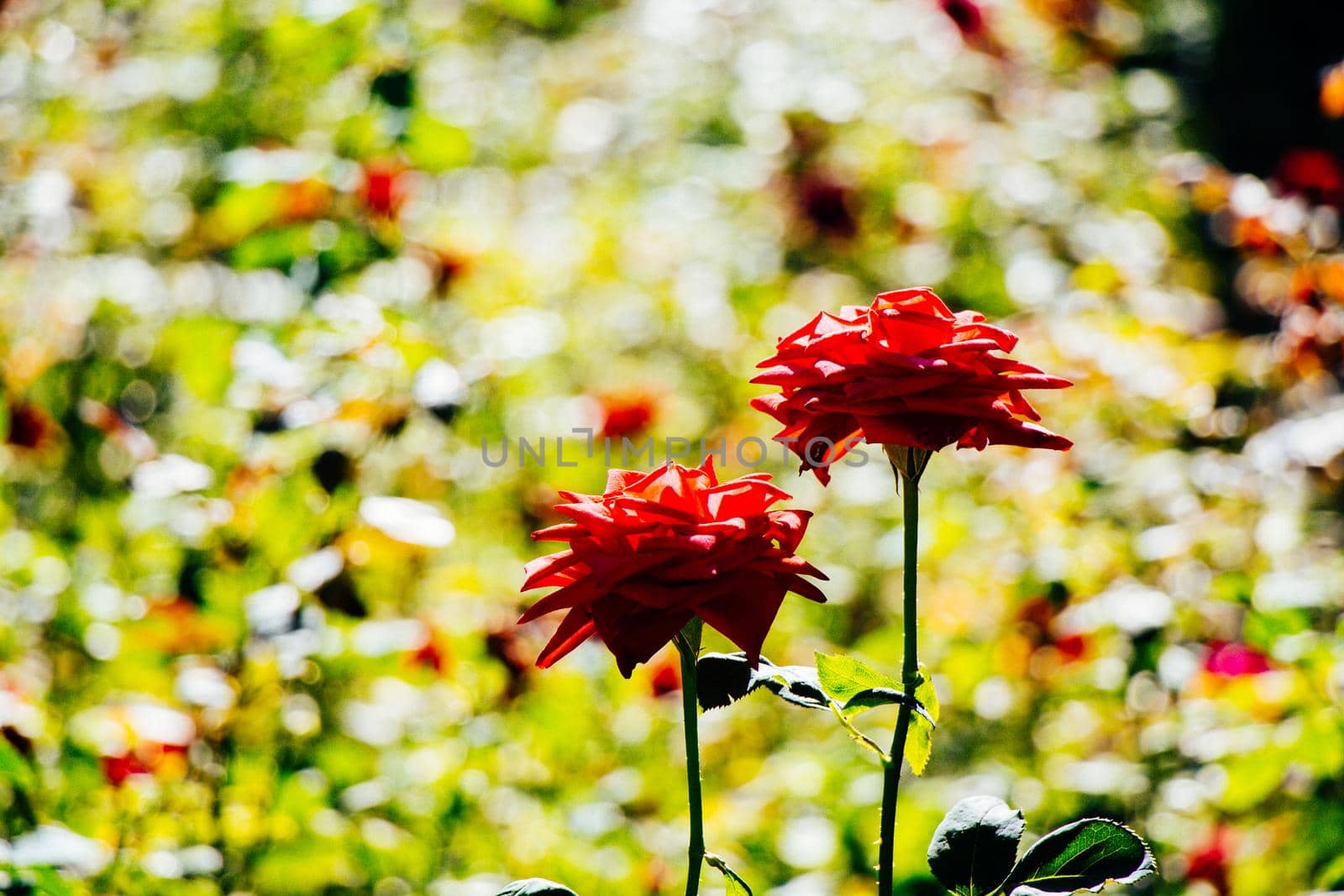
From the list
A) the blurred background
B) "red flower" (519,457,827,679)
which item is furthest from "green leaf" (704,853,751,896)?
the blurred background

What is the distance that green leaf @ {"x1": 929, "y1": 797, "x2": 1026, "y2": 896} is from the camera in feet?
1.83

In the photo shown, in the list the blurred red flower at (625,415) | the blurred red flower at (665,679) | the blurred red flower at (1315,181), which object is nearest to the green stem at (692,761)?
the blurred red flower at (665,679)

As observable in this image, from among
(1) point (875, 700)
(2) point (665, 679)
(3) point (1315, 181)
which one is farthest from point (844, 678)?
(3) point (1315, 181)

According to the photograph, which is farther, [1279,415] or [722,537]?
[1279,415]

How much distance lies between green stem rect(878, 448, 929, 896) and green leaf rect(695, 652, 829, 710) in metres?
0.04

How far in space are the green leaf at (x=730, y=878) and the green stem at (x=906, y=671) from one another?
0.07m

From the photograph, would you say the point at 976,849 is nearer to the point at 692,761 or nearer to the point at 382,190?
the point at 692,761

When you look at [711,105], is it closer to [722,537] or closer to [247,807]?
[247,807]

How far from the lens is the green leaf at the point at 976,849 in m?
0.56

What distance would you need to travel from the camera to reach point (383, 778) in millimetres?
1196

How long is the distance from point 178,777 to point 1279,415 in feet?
6.67

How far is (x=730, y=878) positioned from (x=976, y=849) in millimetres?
121

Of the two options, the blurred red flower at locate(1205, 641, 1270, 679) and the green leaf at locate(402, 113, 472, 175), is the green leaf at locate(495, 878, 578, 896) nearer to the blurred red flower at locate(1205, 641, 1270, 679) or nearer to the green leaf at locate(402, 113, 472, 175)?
the green leaf at locate(402, 113, 472, 175)

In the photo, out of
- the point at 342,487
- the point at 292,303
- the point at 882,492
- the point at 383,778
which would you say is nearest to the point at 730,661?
the point at 342,487
